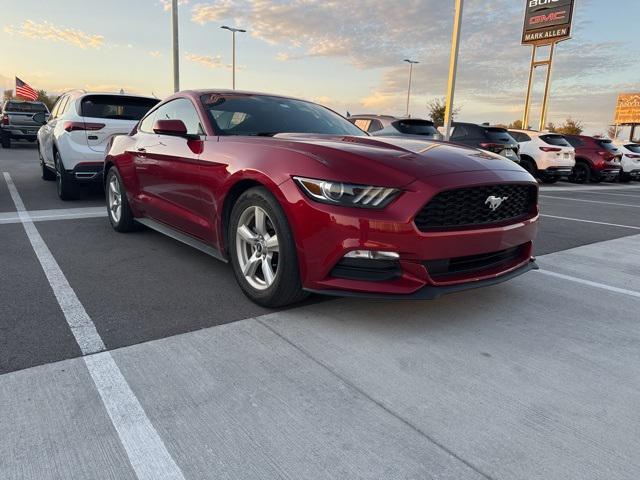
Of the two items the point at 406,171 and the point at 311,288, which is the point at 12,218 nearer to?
the point at 311,288

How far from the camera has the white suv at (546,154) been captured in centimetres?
1446

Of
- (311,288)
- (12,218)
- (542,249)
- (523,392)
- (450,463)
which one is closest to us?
(450,463)

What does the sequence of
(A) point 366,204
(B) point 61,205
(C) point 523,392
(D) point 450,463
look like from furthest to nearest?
(B) point 61,205 → (A) point 366,204 → (C) point 523,392 → (D) point 450,463

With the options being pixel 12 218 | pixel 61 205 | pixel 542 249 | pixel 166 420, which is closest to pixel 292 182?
pixel 166 420

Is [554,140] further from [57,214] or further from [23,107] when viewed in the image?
[23,107]

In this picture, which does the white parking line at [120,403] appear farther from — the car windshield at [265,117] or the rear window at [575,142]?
the rear window at [575,142]

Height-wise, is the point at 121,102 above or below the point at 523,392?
above

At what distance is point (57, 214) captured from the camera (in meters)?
6.22

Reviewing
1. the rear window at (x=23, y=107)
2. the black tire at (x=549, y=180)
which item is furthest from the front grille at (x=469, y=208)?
the rear window at (x=23, y=107)

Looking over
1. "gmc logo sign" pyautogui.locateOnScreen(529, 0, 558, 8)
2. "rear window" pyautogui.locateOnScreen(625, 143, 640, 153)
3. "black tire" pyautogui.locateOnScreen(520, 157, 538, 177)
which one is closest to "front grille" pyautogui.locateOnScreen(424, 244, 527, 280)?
"black tire" pyautogui.locateOnScreen(520, 157, 538, 177)

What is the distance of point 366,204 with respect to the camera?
2.74 m

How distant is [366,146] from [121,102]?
5.32 meters

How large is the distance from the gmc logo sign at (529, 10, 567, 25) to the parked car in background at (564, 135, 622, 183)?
477 inches

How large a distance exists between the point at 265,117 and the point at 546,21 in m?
27.7
